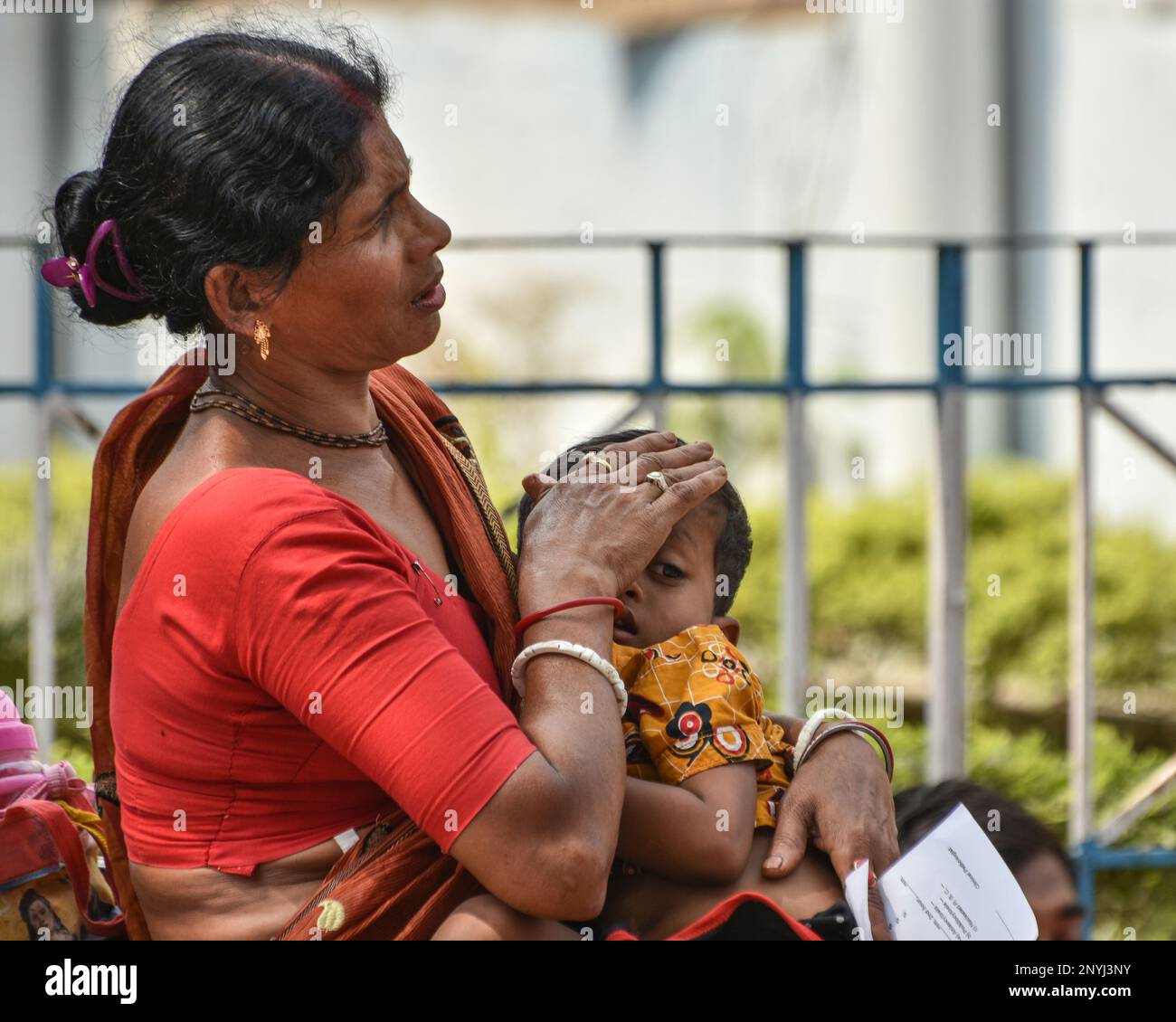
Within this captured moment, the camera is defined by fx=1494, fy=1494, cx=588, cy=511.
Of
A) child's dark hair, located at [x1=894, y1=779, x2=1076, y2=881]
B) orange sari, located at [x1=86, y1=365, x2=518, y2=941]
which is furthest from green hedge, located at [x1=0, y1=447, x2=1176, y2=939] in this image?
orange sari, located at [x1=86, y1=365, x2=518, y2=941]

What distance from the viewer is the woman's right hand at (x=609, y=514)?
68.1 inches

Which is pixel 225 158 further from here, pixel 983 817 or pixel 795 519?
pixel 795 519

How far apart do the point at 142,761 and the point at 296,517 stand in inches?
14.2

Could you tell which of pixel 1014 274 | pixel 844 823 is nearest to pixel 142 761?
pixel 844 823

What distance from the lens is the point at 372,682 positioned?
1.50 metres

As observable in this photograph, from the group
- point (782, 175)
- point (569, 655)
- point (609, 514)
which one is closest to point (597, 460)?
point (609, 514)

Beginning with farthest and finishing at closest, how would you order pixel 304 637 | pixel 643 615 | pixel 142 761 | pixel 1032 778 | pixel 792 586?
pixel 1032 778, pixel 792 586, pixel 643 615, pixel 142 761, pixel 304 637

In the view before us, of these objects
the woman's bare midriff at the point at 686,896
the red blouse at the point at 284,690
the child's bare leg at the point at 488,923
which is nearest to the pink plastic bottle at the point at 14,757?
the red blouse at the point at 284,690

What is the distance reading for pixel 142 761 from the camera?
1670mm

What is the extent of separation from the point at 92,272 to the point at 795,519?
2.38 meters

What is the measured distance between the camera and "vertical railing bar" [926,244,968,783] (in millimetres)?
3791

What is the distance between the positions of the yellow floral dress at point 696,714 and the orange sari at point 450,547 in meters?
0.18

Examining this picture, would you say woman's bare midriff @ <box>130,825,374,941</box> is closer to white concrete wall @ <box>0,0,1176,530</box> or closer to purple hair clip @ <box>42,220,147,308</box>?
purple hair clip @ <box>42,220,147,308</box>
